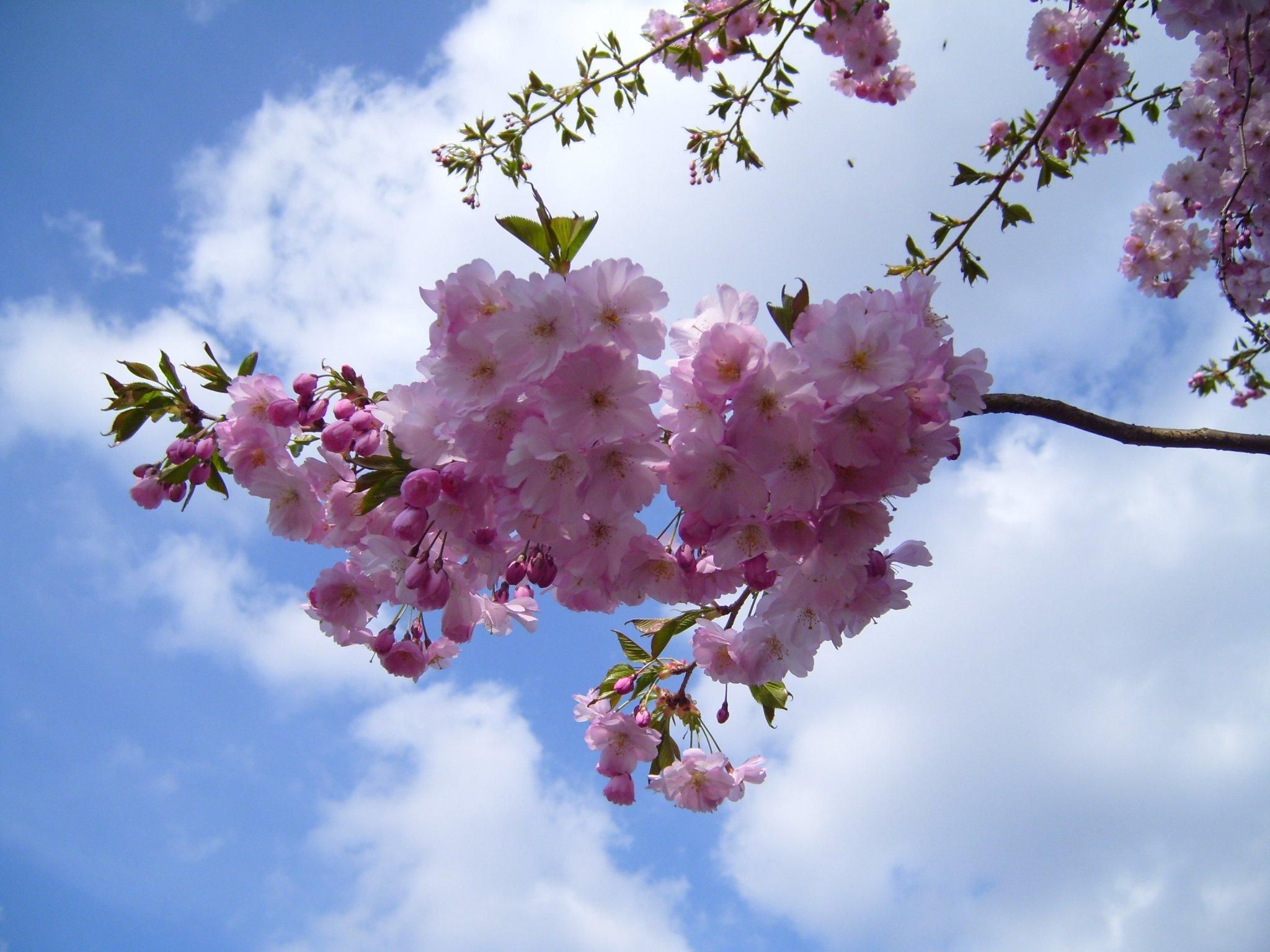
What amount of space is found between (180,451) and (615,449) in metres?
1.21

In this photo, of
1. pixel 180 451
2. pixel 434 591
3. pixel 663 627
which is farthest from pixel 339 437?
pixel 663 627

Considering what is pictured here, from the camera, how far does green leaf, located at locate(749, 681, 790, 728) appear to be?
2.53m

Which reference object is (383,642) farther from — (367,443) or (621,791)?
(621,791)

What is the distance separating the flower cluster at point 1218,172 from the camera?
10.5 feet

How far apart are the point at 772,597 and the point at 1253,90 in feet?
13.4

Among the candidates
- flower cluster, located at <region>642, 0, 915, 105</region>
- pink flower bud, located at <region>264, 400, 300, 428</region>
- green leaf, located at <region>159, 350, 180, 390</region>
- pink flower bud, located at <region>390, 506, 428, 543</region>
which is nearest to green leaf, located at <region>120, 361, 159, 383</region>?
green leaf, located at <region>159, 350, 180, 390</region>

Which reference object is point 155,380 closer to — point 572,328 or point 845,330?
point 572,328

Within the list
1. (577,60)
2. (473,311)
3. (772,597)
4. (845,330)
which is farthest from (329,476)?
(577,60)

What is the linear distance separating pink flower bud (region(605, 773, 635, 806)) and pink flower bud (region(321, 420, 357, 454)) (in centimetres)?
161

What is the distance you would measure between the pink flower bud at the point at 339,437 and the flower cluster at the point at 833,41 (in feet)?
10.6

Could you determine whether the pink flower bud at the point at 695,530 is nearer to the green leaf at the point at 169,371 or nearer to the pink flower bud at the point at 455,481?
the pink flower bud at the point at 455,481

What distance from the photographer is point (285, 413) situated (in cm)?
171

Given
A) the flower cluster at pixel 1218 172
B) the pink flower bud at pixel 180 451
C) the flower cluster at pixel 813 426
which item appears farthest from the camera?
the flower cluster at pixel 1218 172

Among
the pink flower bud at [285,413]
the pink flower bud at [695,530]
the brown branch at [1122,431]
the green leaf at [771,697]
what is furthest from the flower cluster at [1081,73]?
the pink flower bud at [285,413]
